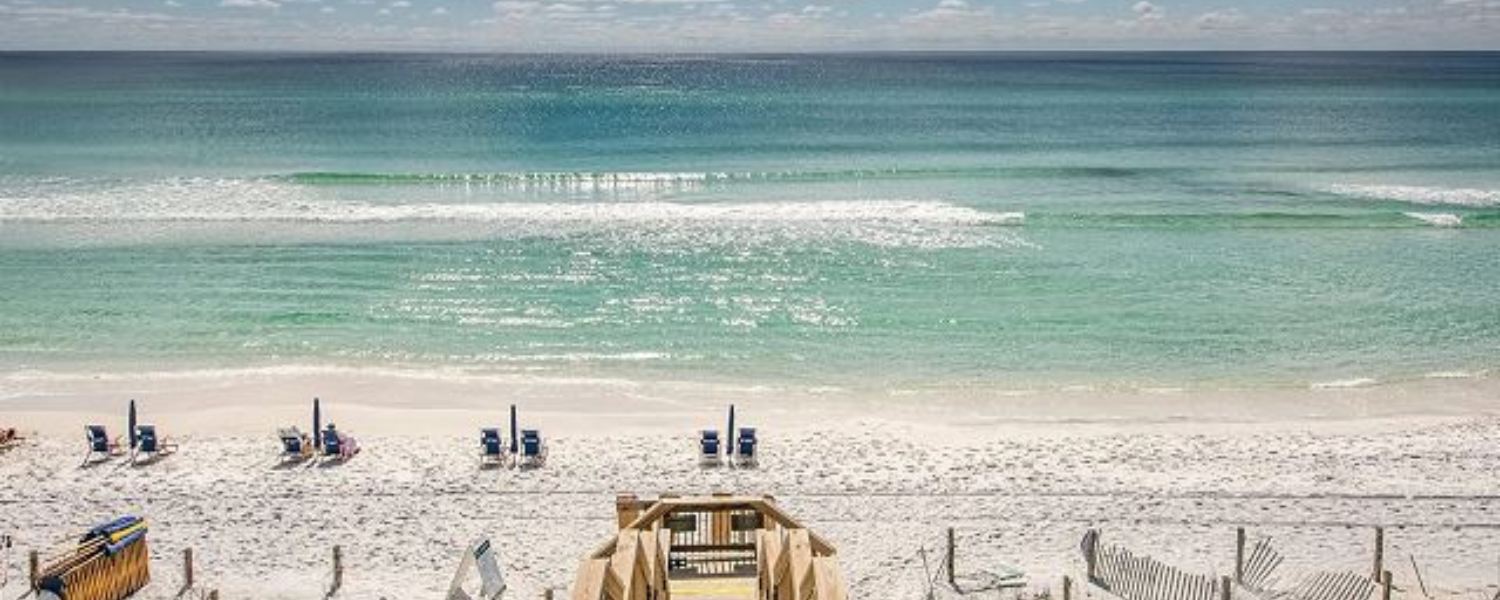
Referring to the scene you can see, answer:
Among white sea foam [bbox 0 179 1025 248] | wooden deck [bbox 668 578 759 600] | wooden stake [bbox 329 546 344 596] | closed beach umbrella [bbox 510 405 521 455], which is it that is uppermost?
white sea foam [bbox 0 179 1025 248]

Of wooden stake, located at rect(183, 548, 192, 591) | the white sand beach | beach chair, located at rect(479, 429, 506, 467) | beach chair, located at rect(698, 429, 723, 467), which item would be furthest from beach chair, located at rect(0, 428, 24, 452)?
beach chair, located at rect(698, 429, 723, 467)

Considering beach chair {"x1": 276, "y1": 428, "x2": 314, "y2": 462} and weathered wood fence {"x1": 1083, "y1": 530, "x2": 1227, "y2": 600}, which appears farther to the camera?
beach chair {"x1": 276, "y1": 428, "x2": 314, "y2": 462}

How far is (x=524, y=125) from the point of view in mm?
84812

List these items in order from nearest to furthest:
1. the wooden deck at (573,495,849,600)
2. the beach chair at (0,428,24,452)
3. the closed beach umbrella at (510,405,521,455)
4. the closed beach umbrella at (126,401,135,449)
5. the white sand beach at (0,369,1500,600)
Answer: the wooden deck at (573,495,849,600) < the white sand beach at (0,369,1500,600) < the closed beach umbrella at (126,401,135,449) < the closed beach umbrella at (510,405,521,455) < the beach chair at (0,428,24,452)

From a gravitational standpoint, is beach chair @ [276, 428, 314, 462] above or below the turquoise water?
below

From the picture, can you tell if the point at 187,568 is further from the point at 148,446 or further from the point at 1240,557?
the point at 1240,557

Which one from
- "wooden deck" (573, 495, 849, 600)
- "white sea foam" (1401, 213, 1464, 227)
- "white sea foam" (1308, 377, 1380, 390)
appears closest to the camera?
"wooden deck" (573, 495, 849, 600)

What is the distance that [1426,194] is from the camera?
165 feet

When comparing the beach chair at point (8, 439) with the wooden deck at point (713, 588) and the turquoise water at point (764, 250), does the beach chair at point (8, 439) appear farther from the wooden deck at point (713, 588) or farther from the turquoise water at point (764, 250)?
the wooden deck at point (713, 588)

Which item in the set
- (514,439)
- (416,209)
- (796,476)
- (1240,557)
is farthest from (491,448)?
(416,209)

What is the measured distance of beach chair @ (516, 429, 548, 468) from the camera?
20453 millimetres

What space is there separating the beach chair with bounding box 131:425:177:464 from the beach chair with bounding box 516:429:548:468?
5683 millimetres

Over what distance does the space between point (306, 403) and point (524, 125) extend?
205 ft

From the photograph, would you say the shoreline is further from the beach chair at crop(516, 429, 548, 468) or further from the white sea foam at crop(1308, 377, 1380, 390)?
the beach chair at crop(516, 429, 548, 468)
